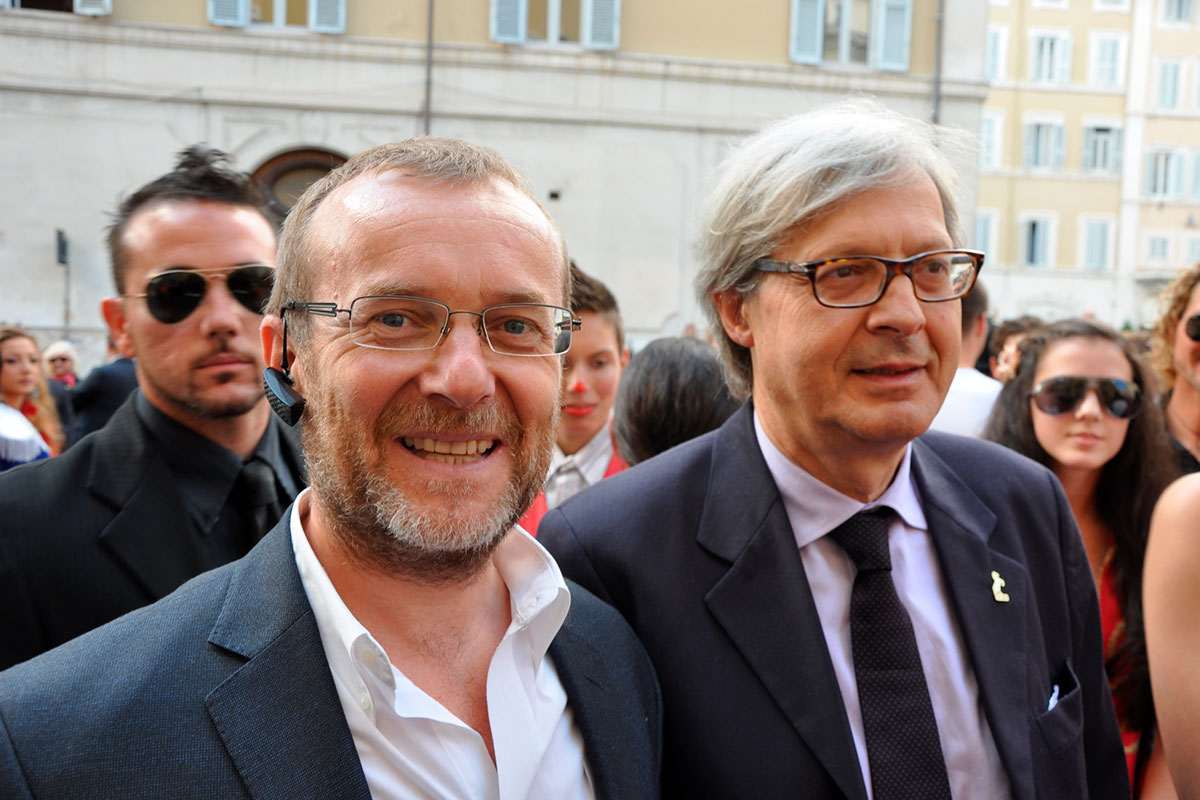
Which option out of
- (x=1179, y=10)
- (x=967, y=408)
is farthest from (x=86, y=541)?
(x=1179, y=10)

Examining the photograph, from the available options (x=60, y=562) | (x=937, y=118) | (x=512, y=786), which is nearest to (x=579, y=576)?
(x=512, y=786)

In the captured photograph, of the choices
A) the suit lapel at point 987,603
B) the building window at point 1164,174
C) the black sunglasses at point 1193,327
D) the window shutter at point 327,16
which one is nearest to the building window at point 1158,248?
the building window at point 1164,174

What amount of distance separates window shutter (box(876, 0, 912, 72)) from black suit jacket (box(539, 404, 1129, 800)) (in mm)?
15027

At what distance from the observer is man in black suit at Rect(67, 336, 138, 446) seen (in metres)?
4.69

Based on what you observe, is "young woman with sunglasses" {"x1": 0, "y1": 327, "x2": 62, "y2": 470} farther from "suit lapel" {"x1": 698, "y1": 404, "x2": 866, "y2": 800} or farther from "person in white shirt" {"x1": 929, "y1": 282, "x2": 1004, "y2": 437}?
"suit lapel" {"x1": 698, "y1": 404, "x2": 866, "y2": 800}

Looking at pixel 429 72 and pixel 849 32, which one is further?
pixel 849 32

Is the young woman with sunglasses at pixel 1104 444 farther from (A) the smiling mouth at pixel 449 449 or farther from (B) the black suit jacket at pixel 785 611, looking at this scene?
(A) the smiling mouth at pixel 449 449

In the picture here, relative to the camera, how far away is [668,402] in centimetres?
309

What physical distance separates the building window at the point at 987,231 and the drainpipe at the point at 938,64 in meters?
14.8

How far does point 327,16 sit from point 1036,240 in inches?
907

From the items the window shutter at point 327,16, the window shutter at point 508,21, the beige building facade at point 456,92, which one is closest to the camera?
the beige building facade at point 456,92

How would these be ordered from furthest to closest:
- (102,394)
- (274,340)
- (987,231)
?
(987,231)
(102,394)
(274,340)

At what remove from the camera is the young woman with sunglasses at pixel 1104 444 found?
2863 millimetres

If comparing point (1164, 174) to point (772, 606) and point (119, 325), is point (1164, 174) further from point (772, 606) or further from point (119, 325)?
point (119, 325)
